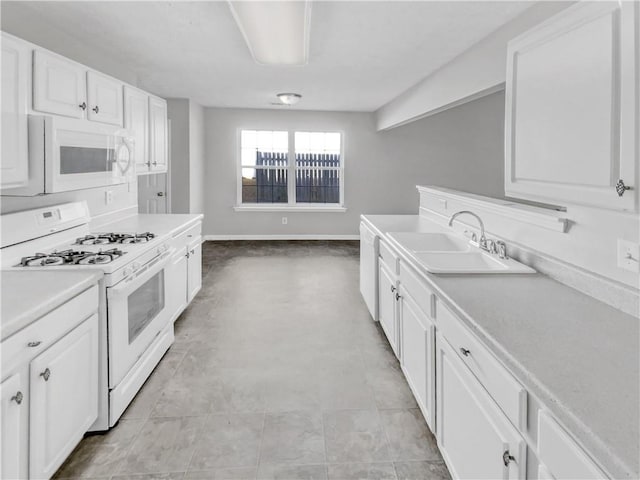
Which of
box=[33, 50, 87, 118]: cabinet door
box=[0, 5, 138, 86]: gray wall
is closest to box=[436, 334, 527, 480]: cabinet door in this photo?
box=[33, 50, 87, 118]: cabinet door

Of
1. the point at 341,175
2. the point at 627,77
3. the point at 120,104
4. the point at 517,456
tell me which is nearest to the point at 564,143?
the point at 627,77

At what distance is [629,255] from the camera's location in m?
1.52

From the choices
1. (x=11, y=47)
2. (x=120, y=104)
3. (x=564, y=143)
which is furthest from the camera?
(x=120, y=104)

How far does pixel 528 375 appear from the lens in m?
1.07

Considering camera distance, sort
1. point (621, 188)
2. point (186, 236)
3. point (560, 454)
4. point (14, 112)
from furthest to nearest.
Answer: point (186, 236)
point (14, 112)
point (621, 188)
point (560, 454)

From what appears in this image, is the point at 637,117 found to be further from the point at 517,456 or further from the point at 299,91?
the point at 299,91

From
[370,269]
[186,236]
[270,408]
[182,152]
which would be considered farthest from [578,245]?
[182,152]

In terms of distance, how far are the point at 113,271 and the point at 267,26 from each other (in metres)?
1.79

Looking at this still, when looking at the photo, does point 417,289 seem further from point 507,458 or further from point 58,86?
point 58,86

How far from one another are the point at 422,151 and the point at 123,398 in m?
6.92

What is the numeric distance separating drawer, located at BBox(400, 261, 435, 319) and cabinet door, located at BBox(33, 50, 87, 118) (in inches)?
82.5

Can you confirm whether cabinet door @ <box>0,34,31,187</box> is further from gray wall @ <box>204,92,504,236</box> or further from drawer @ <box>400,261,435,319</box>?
gray wall @ <box>204,92,504,236</box>

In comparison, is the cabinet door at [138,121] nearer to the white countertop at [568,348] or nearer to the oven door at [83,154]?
the oven door at [83,154]

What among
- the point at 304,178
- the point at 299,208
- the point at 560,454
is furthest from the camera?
the point at 304,178
